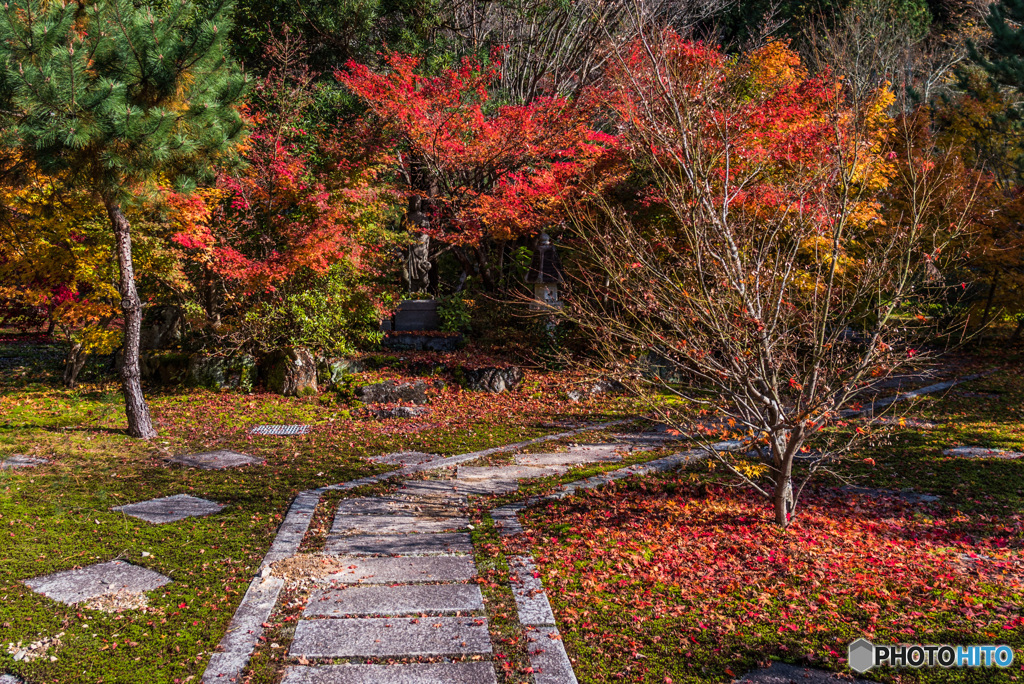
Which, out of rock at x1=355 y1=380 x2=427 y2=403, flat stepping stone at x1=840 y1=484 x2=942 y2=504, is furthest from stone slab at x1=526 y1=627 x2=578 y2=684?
rock at x1=355 y1=380 x2=427 y2=403

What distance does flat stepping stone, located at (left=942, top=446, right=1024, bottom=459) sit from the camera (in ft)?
27.2

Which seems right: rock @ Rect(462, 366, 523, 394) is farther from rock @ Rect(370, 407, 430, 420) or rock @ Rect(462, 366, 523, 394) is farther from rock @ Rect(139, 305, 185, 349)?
rock @ Rect(139, 305, 185, 349)

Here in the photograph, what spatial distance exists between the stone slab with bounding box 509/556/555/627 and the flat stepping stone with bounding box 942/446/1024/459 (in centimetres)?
617

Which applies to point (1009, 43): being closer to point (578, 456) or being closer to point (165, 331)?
point (578, 456)

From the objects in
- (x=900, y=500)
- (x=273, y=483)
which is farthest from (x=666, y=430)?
(x=273, y=483)

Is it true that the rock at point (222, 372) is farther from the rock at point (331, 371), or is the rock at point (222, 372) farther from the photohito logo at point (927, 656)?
the photohito logo at point (927, 656)

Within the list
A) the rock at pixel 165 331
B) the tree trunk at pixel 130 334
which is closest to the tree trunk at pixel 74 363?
the rock at pixel 165 331

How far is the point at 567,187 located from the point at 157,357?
784cm

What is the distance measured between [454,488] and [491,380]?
530 cm

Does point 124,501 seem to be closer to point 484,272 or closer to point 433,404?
point 433,404

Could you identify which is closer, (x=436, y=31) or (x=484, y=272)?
(x=484, y=272)

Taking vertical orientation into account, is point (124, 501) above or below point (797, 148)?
below

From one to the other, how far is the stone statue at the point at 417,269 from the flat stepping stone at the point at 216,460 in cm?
1020

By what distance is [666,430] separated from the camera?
33.1 ft
